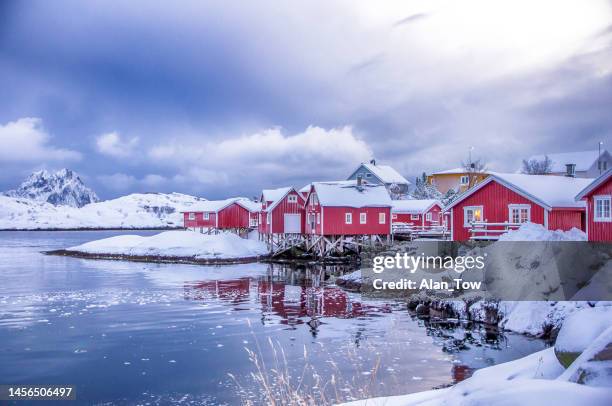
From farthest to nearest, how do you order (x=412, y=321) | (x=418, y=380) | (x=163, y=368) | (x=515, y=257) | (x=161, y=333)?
(x=515, y=257) → (x=412, y=321) → (x=161, y=333) → (x=163, y=368) → (x=418, y=380)

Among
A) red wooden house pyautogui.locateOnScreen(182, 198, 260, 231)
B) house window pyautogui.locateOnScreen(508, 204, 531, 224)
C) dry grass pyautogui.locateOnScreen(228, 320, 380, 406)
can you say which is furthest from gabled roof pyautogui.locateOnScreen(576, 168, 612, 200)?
red wooden house pyautogui.locateOnScreen(182, 198, 260, 231)

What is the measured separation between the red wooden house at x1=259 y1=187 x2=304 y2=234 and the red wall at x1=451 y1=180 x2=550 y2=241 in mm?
24997

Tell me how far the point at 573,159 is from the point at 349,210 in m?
34.2

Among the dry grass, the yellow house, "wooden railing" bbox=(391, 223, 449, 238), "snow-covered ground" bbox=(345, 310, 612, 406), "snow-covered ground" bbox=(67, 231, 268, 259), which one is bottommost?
the dry grass

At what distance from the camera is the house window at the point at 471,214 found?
105ft

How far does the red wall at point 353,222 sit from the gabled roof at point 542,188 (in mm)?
16762

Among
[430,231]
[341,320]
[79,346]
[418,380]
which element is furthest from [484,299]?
[430,231]

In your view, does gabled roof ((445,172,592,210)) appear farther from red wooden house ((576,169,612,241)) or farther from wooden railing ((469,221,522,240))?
red wooden house ((576,169,612,241))

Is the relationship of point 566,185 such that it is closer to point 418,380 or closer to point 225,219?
point 418,380

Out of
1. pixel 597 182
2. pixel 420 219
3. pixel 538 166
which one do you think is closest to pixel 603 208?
pixel 597 182

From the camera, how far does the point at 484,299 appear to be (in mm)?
20109

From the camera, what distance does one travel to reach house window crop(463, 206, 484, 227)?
105 ft

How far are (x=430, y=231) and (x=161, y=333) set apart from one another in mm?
39301

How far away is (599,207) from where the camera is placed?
23594 millimetres
